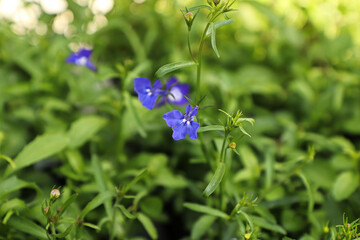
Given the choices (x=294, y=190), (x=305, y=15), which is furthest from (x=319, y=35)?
(x=294, y=190)

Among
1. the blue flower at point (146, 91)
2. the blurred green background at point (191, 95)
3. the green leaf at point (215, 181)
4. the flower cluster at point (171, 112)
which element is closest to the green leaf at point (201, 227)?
the blurred green background at point (191, 95)

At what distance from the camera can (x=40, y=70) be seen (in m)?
2.60

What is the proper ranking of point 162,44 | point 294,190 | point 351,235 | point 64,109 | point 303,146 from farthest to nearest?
1. point 162,44
2. point 303,146
3. point 64,109
4. point 294,190
5. point 351,235

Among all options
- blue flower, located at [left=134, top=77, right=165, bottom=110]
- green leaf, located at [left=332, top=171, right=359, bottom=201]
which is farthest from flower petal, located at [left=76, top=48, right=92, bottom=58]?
green leaf, located at [left=332, top=171, right=359, bottom=201]

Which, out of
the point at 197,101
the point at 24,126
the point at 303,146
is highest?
the point at 197,101

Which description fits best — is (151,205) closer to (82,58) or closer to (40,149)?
(40,149)

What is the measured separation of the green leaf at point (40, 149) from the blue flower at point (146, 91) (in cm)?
56

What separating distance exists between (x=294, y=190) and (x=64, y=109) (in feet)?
4.84

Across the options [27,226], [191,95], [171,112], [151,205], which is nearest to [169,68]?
[171,112]

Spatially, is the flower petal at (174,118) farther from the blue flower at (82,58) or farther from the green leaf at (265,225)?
the blue flower at (82,58)

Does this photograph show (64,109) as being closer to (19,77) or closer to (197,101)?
(19,77)

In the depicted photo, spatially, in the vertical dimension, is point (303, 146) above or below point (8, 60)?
below

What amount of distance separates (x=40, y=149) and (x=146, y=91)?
0.68 meters

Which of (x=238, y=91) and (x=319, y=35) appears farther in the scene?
(x=319, y=35)
